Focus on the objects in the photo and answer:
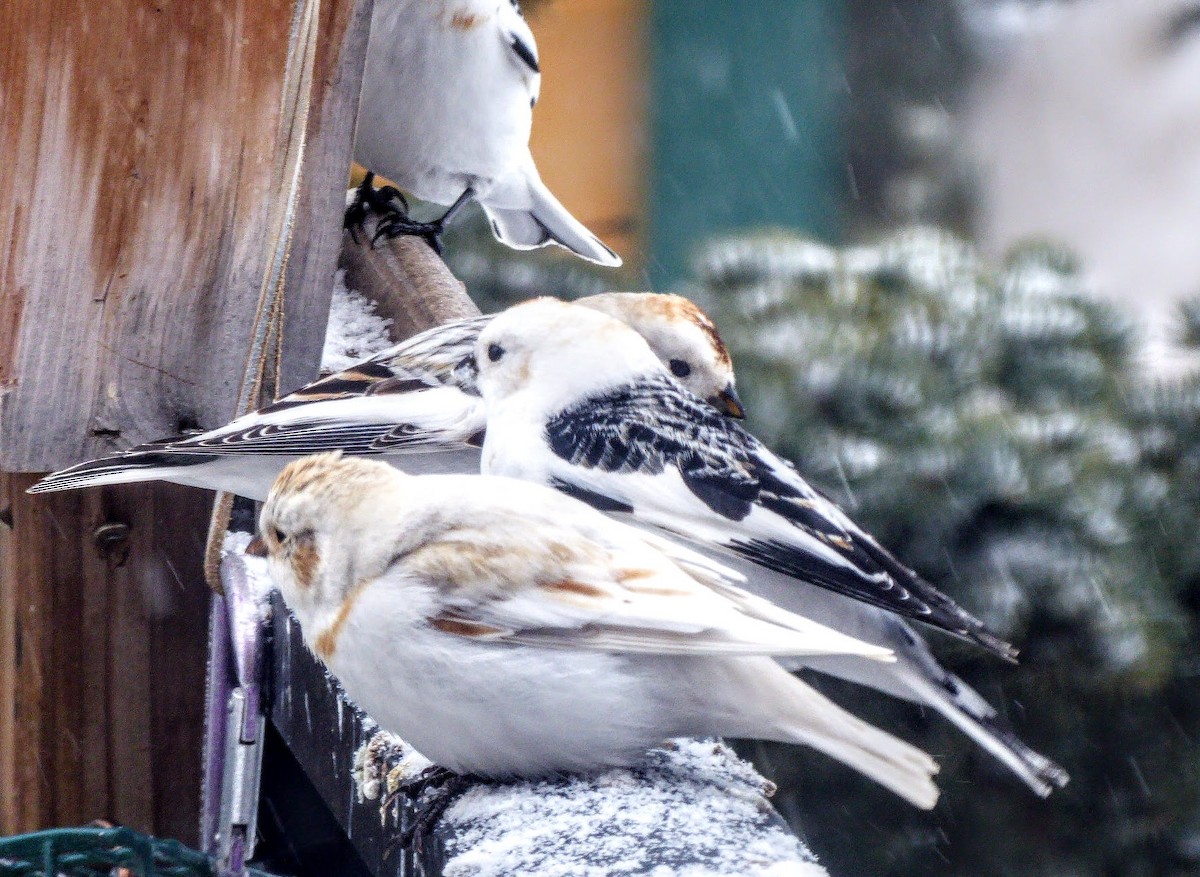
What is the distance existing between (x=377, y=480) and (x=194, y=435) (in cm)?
58

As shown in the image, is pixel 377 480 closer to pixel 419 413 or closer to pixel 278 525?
pixel 278 525

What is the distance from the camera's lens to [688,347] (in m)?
2.06

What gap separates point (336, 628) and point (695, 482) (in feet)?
1.53

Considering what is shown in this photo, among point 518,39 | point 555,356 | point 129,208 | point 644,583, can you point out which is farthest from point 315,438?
point 518,39

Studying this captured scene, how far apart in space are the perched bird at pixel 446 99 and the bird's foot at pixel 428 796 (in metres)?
1.44

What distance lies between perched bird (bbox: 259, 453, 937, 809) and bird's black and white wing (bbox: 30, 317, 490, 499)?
0.42m

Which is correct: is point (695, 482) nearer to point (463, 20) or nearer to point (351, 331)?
point (351, 331)

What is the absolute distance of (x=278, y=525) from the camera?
158 cm

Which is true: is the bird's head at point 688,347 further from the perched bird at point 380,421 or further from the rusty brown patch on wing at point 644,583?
the rusty brown patch on wing at point 644,583

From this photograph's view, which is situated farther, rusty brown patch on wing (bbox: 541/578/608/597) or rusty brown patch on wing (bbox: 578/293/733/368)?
rusty brown patch on wing (bbox: 578/293/733/368)

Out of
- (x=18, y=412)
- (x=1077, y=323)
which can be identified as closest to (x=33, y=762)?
(x=18, y=412)

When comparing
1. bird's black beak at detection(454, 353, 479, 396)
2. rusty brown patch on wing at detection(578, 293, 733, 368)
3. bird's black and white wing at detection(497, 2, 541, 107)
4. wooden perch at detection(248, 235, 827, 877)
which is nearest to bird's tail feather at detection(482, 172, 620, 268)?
bird's black and white wing at detection(497, 2, 541, 107)

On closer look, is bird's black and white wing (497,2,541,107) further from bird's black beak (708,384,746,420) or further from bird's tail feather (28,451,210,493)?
bird's tail feather (28,451,210,493)

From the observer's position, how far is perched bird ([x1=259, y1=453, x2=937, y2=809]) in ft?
4.58
